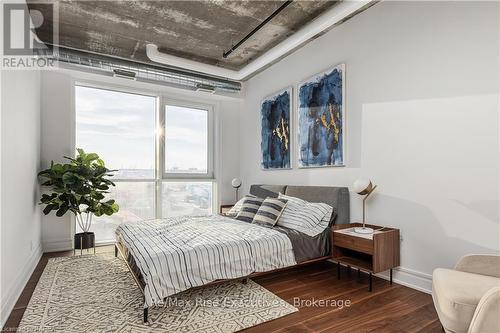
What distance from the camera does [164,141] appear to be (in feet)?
17.6

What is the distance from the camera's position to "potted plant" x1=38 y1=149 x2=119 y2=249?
380cm

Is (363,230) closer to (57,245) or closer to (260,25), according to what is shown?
(260,25)

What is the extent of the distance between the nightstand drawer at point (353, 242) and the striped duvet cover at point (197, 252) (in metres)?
0.56

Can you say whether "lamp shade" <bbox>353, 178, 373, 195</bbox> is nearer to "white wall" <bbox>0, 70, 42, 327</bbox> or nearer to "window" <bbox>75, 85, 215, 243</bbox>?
"white wall" <bbox>0, 70, 42, 327</bbox>

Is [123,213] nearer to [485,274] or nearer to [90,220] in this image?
[90,220]

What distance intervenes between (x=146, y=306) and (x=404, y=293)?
240cm

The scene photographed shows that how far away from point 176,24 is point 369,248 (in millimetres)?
3681

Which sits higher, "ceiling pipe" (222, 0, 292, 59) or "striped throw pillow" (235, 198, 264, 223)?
"ceiling pipe" (222, 0, 292, 59)

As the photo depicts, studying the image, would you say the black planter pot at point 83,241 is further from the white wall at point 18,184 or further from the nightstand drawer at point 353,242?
the nightstand drawer at point 353,242

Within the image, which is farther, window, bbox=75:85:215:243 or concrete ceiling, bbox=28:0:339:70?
window, bbox=75:85:215:243

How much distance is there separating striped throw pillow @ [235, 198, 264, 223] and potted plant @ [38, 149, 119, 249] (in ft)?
6.77

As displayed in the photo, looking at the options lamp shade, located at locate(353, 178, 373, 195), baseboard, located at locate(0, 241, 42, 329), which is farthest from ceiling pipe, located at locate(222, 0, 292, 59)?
baseboard, located at locate(0, 241, 42, 329)

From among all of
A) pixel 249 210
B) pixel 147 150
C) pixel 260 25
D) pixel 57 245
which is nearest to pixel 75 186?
pixel 57 245

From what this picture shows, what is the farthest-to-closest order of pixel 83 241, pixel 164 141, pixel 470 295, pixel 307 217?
1. pixel 164 141
2. pixel 83 241
3. pixel 307 217
4. pixel 470 295
